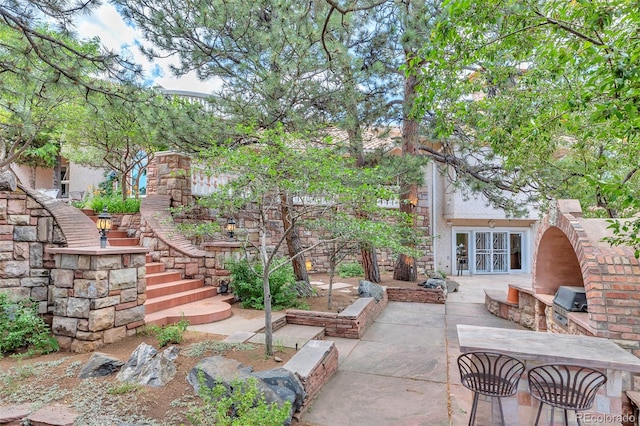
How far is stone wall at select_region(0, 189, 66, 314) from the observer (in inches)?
177

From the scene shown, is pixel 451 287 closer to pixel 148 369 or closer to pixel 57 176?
pixel 148 369

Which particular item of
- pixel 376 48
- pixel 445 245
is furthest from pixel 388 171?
pixel 445 245

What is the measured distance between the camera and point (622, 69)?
2.31 meters

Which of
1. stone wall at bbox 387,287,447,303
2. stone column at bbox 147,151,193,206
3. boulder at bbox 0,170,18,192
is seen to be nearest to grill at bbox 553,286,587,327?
stone wall at bbox 387,287,447,303

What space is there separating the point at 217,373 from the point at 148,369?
30.9 inches

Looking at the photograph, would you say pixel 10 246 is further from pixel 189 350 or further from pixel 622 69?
pixel 622 69

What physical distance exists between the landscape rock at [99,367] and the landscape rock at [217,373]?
83 centimetres

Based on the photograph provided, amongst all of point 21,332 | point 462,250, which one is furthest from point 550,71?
point 462,250

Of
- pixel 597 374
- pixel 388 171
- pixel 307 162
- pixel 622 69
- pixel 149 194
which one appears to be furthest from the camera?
pixel 149 194

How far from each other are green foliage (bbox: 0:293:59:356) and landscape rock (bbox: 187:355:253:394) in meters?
2.20

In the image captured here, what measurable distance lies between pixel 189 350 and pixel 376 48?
661cm

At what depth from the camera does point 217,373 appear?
123 inches

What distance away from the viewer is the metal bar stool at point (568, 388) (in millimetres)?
2518

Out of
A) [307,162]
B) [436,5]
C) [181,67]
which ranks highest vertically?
[436,5]
